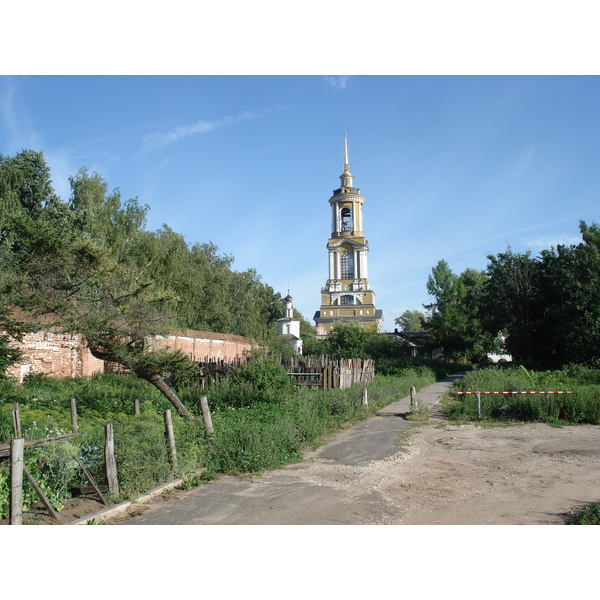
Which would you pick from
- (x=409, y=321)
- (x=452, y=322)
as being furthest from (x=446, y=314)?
(x=409, y=321)

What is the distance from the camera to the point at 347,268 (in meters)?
66.2

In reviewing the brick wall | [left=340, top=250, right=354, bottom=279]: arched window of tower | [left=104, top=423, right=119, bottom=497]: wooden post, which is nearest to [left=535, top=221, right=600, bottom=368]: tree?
the brick wall

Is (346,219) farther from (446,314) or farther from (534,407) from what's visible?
(534,407)

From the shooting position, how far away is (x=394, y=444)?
10461 mm

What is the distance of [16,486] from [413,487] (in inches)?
198

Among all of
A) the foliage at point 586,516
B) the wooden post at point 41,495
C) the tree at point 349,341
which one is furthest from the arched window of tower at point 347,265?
the wooden post at point 41,495

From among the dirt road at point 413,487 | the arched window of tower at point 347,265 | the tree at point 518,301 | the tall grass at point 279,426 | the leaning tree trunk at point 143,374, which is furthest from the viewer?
the arched window of tower at point 347,265

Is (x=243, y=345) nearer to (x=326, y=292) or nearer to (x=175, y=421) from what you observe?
(x=175, y=421)

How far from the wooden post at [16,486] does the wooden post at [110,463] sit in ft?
3.77

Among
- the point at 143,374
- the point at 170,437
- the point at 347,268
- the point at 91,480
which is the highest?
the point at 347,268

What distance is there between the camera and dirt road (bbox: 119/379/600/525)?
19.0 feet

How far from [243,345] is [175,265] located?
5992 millimetres

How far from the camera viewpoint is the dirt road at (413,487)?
5805 mm

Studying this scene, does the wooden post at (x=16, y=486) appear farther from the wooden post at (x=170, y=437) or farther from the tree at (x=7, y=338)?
the tree at (x=7, y=338)
